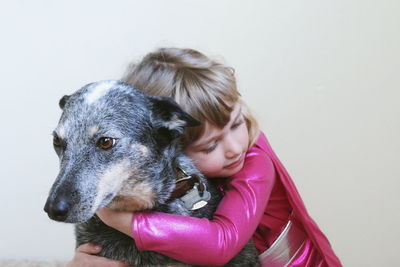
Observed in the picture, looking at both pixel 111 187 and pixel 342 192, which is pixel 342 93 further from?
pixel 111 187

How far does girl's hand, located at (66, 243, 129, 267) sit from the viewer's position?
1.26 meters

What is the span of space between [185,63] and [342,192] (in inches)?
50.5

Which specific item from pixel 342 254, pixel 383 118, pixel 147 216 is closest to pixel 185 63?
pixel 147 216

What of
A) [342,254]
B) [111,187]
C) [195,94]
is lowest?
[342,254]

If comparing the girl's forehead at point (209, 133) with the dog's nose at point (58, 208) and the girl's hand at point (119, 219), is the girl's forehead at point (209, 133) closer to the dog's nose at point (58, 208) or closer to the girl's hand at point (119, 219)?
the girl's hand at point (119, 219)

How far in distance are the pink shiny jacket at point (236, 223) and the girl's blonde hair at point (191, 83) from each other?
20 centimetres

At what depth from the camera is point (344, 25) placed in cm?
213

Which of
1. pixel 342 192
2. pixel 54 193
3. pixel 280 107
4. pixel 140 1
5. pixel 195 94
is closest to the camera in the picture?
A: pixel 54 193

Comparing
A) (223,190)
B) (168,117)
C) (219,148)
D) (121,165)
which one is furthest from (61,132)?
(223,190)

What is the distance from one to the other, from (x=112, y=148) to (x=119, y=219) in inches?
8.4

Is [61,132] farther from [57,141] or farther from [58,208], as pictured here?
[58,208]

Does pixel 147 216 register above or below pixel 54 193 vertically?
below

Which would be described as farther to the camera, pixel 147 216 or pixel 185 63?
pixel 185 63

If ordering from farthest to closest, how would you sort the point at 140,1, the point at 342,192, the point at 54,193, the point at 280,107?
1. the point at 342,192
2. the point at 280,107
3. the point at 140,1
4. the point at 54,193
